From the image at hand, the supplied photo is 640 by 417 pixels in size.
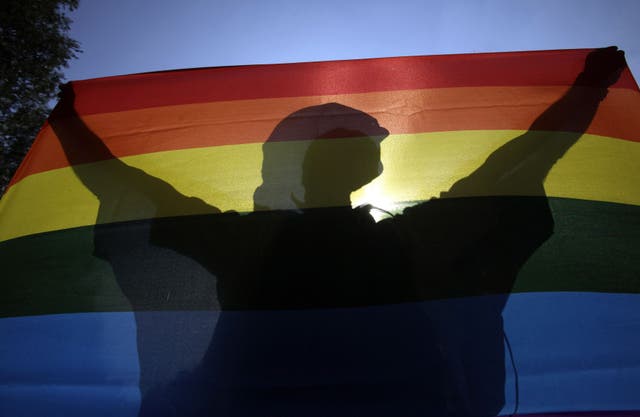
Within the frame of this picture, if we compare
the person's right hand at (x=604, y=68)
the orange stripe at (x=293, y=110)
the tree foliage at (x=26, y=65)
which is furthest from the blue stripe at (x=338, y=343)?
the tree foliage at (x=26, y=65)

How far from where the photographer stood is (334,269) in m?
1.47

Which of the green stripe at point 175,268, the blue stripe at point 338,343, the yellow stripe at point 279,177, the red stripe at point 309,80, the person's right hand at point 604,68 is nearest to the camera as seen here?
the blue stripe at point 338,343

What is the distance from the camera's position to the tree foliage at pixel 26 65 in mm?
6016

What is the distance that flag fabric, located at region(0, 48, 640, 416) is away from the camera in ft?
4.06

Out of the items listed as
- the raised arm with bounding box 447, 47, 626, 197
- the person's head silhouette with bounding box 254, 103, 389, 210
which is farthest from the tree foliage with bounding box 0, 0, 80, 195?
the raised arm with bounding box 447, 47, 626, 197

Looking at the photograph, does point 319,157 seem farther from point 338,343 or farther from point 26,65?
point 26,65

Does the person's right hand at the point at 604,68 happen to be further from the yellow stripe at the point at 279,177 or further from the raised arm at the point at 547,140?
the yellow stripe at the point at 279,177

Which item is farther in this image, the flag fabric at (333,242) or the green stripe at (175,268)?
the green stripe at (175,268)

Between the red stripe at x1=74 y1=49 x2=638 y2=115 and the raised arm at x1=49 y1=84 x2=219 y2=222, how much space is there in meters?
0.12

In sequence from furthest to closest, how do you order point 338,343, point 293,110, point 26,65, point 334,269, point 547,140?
point 26,65
point 293,110
point 547,140
point 334,269
point 338,343

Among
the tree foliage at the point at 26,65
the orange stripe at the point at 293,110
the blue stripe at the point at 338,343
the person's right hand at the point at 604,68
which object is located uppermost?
the tree foliage at the point at 26,65

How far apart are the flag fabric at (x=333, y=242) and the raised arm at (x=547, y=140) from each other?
0.01m

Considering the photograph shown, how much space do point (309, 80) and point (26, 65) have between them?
293 inches

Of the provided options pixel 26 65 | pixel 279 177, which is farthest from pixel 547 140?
pixel 26 65
